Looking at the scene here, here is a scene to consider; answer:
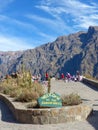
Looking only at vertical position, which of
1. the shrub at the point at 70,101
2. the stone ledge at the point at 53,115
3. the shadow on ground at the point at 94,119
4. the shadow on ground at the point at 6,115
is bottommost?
the shadow on ground at the point at 6,115

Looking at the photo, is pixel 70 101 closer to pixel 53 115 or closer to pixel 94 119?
pixel 94 119

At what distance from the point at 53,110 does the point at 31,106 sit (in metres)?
2.01

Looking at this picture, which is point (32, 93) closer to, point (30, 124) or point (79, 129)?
point (30, 124)

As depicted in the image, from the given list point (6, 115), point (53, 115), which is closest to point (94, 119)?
point (53, 115)

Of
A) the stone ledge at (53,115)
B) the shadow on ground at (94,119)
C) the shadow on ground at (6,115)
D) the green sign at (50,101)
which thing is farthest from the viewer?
the shadow on ground at (6,115)

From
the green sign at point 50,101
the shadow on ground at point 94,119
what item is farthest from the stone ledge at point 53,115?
the green sign at point 50,101

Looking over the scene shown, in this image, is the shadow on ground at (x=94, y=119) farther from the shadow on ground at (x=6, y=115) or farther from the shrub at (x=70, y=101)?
the shadow on ground at (x=6, y=115)

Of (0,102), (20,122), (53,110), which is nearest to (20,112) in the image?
(20,122)

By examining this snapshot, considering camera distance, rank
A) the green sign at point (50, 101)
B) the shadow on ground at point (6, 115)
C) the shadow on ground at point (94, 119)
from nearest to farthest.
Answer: the shadow on ground at point (94, 119) < the green sign at point (50, 101) < the shadow on ground at point (6, 115)

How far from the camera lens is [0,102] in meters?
24.5

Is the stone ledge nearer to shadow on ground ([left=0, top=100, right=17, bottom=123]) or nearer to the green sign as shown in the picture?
the green sign

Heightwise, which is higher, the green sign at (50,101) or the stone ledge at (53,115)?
the green sign at (50,101)

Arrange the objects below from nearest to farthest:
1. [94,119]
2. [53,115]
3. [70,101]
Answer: [53,115] < [94,119] < [70,101]

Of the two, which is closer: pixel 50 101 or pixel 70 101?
pixel 50 101
